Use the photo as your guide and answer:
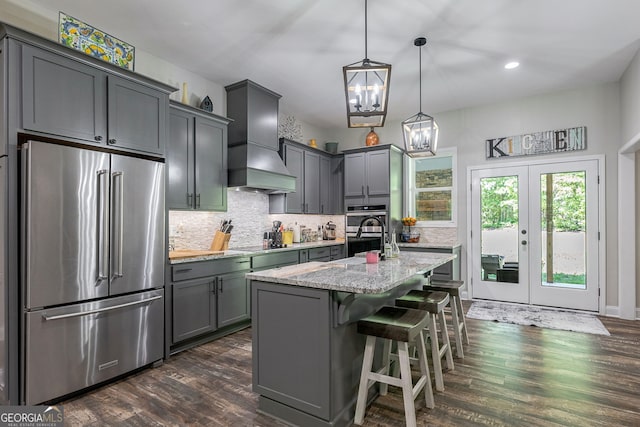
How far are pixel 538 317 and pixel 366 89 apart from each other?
4.04 m

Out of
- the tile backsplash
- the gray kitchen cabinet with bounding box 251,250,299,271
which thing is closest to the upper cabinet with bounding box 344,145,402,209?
the tile backsplash

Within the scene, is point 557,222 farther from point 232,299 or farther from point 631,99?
point 232,299

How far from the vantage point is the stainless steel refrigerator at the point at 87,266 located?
7.26ft

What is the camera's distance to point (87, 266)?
8.10 feet

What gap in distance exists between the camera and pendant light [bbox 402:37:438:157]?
10.3ft

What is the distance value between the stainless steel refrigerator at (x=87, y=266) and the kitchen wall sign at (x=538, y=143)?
4732mm

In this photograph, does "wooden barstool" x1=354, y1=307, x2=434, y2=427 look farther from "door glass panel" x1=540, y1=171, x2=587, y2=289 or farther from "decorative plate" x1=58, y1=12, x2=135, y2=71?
"door glass panel" x1=540, y1=171, x2=587, y2=289

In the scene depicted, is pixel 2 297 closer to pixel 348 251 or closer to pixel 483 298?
pixel 348 251

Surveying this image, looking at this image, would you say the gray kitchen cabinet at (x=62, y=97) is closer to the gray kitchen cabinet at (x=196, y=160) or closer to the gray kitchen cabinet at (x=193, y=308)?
the gray kitchen cabinet at (x=196, y=160)

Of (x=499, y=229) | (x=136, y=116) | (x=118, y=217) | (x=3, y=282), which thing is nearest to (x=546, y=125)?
(x=499, y=229)

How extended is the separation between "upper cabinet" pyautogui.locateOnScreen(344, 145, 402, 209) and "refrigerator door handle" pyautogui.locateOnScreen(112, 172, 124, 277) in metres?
3.86

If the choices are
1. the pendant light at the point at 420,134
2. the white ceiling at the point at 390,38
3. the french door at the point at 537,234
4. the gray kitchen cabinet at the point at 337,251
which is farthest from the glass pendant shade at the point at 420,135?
the gray kitchen cabinet at the point at 337,251

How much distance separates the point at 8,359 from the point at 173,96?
9.39 ft

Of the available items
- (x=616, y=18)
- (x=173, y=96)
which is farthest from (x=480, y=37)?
(x=173, y=96)
